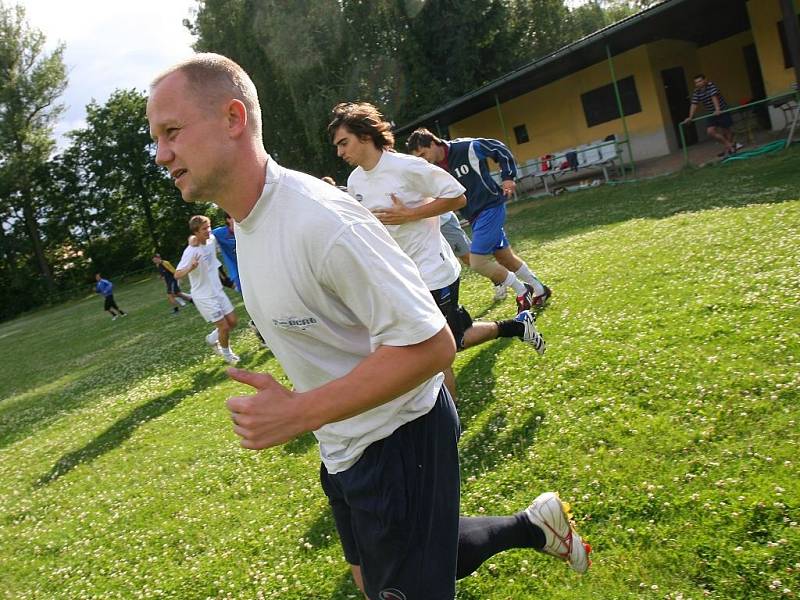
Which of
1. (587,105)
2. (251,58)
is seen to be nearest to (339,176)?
(251,58)

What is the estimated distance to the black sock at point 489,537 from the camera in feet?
7.98

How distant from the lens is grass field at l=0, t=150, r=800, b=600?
120 inches

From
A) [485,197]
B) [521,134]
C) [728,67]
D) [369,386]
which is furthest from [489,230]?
[728,67]

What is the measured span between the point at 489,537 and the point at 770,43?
1989cm

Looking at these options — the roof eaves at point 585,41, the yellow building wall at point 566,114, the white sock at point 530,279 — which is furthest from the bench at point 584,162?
the white sock at point 530,279

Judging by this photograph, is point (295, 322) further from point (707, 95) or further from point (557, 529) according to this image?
point (707, 95)

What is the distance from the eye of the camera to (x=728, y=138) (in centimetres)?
1630

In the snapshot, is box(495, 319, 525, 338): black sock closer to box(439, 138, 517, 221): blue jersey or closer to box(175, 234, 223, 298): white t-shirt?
box(439, 138, 517, 221): blue jersey

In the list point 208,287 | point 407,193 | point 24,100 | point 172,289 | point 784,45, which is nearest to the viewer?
point 407,193

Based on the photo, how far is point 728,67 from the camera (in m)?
23.9

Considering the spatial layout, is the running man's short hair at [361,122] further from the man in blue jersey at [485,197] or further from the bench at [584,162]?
the bench at [584,162]

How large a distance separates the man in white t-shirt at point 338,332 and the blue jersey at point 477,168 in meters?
5.05

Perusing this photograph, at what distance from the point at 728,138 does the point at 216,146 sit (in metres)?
17.6

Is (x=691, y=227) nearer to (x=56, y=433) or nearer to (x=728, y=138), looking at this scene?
(x=728, y=138)
